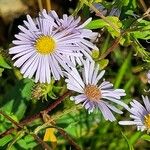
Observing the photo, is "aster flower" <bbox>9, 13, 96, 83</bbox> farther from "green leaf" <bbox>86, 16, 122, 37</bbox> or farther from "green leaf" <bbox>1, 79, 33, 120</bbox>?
"green leaf" <bbox>1, 79, 33, 120</bbox>

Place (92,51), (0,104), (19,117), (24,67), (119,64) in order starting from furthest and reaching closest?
(119,64)
(0,104)
(19,117)
(92,51)
(24,67)

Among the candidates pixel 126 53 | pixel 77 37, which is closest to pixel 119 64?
pixel 126 53

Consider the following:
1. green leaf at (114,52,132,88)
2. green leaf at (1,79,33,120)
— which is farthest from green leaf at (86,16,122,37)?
green leaf at (114,52,132,88)

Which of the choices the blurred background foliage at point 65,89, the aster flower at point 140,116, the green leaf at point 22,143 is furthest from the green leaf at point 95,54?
the green leaf at point 22,143

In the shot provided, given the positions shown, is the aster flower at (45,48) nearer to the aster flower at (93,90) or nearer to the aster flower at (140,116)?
the aster flower at (93,90)

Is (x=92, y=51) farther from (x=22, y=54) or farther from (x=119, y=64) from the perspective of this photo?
(x=119, y=64)

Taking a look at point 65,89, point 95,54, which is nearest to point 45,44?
point 95,54

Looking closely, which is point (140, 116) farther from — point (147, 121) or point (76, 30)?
point (76, 30)
